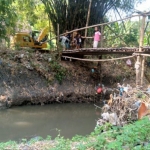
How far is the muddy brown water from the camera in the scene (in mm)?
6598

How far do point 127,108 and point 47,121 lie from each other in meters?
3.22

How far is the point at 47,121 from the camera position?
781 cm

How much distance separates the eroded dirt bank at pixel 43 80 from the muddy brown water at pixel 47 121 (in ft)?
1.43

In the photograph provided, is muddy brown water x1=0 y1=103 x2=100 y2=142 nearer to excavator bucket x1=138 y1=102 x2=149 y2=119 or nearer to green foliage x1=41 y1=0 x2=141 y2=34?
excavator bucket x1=138 y1=102 x2=149 y2=119

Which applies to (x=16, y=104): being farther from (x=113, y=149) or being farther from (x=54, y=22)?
(x=113, y=149)

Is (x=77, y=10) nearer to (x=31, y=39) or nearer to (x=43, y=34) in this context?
(x=43, y=34)

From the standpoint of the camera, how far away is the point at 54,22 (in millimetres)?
12680

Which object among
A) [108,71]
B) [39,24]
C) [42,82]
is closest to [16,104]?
[42,82]

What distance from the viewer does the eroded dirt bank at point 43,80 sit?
31.4 ft

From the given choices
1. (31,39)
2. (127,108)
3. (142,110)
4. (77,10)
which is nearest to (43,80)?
(31,39)

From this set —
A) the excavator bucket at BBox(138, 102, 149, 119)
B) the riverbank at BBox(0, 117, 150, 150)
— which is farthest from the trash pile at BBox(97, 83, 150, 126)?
the riverbank at BBox(0, 117, 150, 150)

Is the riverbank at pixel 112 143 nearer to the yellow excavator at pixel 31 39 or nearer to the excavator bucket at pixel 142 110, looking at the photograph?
the excavator bucket at pixel 142 110

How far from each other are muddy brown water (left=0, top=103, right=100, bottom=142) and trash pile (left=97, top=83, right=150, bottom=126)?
1.21m

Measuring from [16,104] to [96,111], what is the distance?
109 inches
